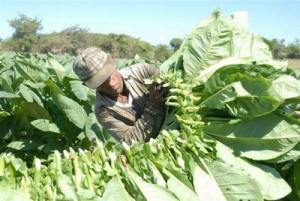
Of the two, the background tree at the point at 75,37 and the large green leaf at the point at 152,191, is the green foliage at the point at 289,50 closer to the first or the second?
the background tree at the point at 75,37

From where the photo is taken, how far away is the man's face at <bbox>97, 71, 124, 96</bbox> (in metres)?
2.76

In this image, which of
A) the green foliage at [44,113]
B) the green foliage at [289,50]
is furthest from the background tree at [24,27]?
the green foliage at [44,113]

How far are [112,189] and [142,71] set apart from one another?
1.23m

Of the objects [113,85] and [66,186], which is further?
[113,85]

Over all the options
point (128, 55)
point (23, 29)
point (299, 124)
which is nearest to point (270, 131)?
point (299, 124)

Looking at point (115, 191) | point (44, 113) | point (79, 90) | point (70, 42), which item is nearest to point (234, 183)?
point (115, 191)

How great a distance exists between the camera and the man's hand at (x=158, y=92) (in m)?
2.29

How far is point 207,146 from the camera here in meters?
2.01

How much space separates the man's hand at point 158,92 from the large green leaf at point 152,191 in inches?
24.2

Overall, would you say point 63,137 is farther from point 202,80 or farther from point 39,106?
point 202,80

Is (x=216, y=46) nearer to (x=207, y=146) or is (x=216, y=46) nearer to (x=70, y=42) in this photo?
(x=207, y=146)

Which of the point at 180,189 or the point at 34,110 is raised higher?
the point at 180,189

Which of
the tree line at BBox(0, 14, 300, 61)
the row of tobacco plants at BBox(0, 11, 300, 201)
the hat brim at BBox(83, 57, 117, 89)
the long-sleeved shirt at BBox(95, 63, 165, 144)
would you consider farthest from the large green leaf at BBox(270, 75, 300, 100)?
the tree line at BBox(0, 14, 300, 61)

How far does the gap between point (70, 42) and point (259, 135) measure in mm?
44504
